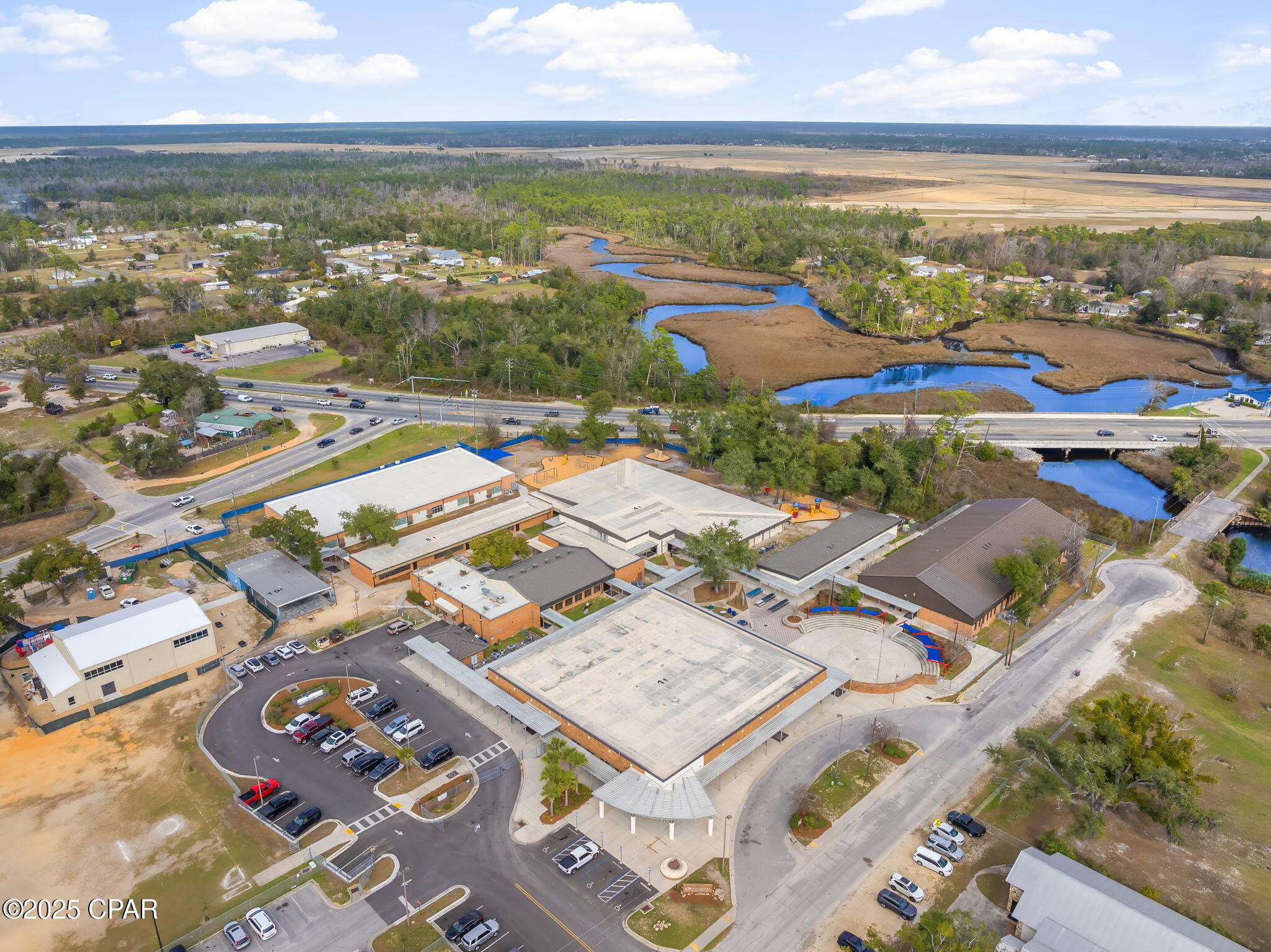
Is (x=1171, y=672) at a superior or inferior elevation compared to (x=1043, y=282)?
inferior

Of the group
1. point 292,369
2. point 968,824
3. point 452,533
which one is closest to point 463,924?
point 968,824

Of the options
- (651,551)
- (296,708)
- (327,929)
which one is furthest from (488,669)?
(651,551)

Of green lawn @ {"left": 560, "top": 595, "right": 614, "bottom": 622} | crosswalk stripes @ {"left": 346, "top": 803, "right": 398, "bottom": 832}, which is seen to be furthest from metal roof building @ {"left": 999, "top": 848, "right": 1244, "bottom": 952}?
green lawn @ {"left": 560, "top": 595, "right": 614, "bottom": 622}

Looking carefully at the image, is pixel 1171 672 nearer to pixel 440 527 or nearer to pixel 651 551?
pixel 651 551

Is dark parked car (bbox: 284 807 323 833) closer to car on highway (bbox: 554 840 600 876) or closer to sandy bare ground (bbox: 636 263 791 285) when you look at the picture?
car on highway (bbox: 554 840 600 876)

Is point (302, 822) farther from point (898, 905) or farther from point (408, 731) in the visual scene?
point (898, 905)

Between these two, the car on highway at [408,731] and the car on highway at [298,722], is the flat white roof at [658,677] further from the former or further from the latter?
the car on highway at [298,722]

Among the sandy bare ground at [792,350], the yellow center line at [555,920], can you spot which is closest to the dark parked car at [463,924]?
the yellow center line at [555,920]
